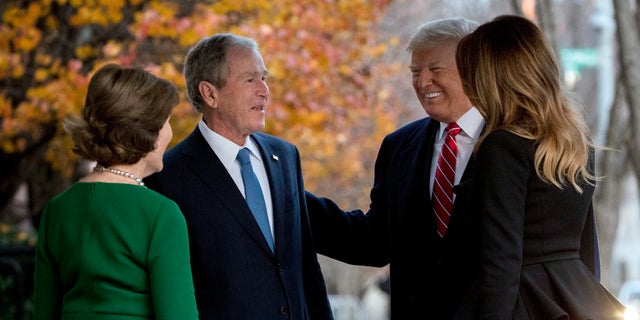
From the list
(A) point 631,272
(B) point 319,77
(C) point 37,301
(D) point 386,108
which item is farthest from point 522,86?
(A) point 631,272

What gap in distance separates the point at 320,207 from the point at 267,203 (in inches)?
24.0

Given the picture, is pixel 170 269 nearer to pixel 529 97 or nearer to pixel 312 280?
pixel 312 280

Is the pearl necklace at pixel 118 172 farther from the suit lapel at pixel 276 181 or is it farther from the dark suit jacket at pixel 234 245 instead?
the suit lapel at pixel 276 181

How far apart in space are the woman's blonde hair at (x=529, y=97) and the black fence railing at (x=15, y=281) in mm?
4489

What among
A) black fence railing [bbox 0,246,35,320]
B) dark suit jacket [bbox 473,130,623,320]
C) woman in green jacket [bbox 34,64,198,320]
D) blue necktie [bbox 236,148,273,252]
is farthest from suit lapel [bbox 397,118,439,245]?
black fence railing [bbox 0,246,35,320]

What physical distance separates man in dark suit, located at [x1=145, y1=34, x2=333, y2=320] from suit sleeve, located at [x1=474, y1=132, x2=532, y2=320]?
107 centimetres

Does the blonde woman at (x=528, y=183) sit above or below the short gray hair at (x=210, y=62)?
below

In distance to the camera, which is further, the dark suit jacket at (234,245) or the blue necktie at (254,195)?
the blue necktie at (254,195)

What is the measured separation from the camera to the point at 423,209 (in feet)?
15.8

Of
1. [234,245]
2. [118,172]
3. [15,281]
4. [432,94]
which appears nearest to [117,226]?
[118,172]

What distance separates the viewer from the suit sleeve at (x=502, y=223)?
3.93 meters

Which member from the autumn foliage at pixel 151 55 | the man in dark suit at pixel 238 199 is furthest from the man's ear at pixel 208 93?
the autumn foliage at pixel 151 55

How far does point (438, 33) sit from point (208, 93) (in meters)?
1.06

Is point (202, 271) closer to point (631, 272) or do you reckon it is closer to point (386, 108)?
point (386, 108)
